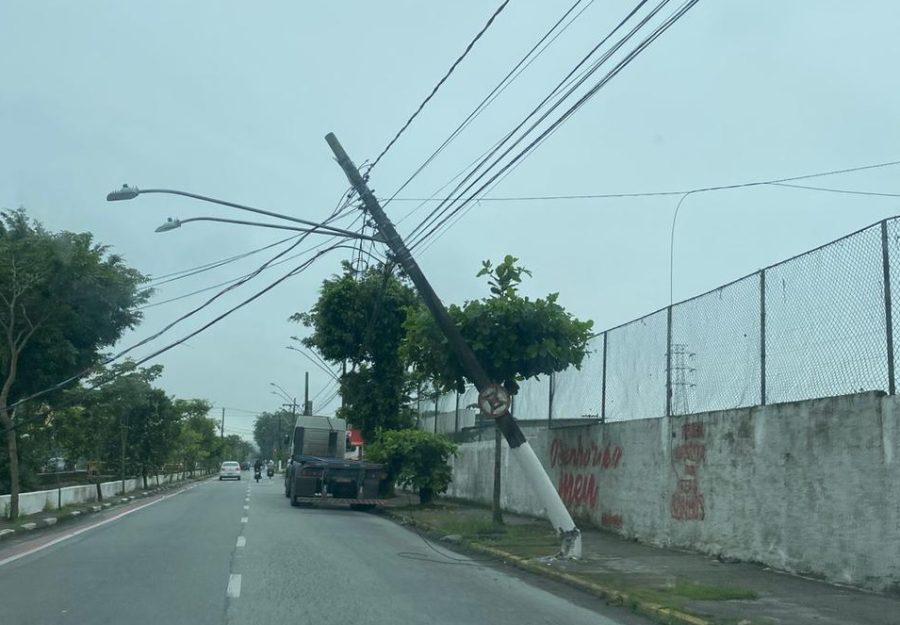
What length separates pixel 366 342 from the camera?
3172 centimetres

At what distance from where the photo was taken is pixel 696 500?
52.0 ft

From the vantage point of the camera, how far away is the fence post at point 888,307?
11.5 m

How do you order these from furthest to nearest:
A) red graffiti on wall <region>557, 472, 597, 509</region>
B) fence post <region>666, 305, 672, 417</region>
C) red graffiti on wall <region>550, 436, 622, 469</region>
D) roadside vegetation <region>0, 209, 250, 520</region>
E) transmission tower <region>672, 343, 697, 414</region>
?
roadside vegetation <region>0, 209, 250, 520</region>, red graffiti on wall <region>557, 472, 597, 509</region>, red graffiti on wall <region>550, 436, 622, 469</region>, fence post <region>666, 305, 672, 417</region>, transmission tower <region>672, 343, 697, 414</region>

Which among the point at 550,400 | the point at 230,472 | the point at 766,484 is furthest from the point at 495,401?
the point at 230,472

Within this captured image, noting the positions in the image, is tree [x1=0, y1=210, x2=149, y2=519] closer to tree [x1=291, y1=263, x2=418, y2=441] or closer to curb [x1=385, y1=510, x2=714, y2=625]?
tree [x1=291, y1=263, x2=418, y2=441]

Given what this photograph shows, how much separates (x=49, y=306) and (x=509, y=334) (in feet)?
37.6

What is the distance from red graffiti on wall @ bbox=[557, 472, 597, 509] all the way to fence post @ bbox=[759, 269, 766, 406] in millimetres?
6524

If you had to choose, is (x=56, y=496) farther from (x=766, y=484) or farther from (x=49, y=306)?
(x=766, y=484)

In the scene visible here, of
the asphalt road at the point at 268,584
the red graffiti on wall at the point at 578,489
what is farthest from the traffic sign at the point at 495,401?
the red graffiti on wall at the point at 578,489

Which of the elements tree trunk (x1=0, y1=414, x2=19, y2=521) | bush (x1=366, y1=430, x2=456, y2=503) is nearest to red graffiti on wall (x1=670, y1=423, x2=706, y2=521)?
bush (x1=366, y1=430, x2=456, y2=503)

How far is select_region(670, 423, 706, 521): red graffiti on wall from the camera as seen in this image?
15.8m

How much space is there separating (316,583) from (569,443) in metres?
10.6

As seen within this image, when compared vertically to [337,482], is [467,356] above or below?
above

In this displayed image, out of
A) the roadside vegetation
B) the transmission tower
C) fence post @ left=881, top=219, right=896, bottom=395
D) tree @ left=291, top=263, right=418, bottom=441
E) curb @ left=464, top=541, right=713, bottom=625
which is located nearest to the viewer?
curb @ left=464, top=541, right=713, bottom=625
